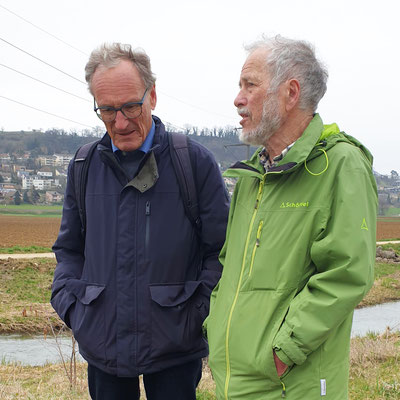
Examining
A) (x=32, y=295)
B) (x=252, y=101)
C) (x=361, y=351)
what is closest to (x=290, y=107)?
(x=252, y=101)

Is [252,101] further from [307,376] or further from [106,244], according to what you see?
[307,376]

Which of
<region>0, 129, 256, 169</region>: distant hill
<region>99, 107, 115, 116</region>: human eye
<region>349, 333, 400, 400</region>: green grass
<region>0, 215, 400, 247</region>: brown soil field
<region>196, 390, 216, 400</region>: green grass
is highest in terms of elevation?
<region>0, 129, 256, 169</region>: distant hill

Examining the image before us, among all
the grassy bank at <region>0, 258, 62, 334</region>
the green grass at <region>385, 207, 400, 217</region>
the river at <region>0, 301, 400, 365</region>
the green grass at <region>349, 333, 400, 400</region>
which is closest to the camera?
the green grass at <region>349, 333, 400, 400</region>

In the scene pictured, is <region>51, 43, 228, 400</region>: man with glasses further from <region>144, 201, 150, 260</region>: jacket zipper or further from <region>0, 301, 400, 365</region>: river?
<region>0, 301, 400, 365</region>: river

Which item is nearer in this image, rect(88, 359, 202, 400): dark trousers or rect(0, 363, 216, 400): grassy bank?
rect(88, 359, 202, 400): dark trousers

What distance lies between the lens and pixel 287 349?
1.69 m

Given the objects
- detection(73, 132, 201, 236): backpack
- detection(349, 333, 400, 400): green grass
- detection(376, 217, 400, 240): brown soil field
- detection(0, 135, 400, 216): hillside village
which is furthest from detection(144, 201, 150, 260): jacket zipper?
detection(0, 135, 400, 216): hillside village

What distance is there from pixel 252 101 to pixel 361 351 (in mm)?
3903

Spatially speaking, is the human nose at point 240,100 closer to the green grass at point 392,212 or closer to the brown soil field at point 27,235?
the brown soil field at point 27,235

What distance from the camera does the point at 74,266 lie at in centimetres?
252

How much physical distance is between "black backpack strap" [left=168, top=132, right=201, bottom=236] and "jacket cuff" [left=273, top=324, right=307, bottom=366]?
2.46 ft

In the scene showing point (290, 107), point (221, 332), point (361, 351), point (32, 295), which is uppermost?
point (290, 107)

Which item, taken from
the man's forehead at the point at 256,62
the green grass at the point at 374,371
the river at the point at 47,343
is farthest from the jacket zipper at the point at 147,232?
the river at the point at 47,343

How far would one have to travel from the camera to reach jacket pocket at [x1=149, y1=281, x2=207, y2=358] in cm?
217
